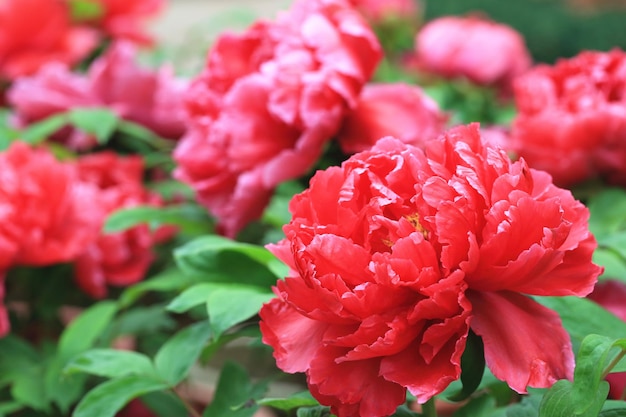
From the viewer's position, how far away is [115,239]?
675 millimetres

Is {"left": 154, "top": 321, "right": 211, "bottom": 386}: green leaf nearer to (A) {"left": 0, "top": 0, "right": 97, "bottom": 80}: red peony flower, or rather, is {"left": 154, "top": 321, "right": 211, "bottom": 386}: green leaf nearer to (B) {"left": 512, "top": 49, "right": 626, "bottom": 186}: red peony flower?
(B) {"left": 512, "top": 49, "right": 626, "bottom": 186}: red peony flower

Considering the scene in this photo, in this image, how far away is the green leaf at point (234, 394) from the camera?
0.45 metres

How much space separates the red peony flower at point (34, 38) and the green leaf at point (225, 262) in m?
0.43

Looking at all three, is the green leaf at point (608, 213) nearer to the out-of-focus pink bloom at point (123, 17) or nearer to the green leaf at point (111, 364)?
the green leaf at point (111, 364)

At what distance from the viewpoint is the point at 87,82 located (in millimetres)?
784

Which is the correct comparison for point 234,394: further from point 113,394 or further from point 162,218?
point 162,218

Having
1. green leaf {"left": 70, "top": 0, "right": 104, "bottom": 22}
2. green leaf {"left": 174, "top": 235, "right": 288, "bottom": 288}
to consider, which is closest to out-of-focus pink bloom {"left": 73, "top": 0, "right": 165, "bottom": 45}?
green leaf {"left": 70, "top": 0, "right": 104, "bottom": 22}

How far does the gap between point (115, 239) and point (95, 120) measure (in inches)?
4.2

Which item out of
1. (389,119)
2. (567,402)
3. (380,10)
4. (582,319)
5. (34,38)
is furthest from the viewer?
(380,10)

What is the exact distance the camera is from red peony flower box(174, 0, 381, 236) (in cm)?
54

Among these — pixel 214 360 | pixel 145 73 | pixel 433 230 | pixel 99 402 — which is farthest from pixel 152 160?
pixel 433 230

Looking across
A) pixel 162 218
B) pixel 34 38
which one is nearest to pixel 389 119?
pixel 162 218

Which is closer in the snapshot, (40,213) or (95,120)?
(40,213)

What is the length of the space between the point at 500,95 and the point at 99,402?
2.09 ft
